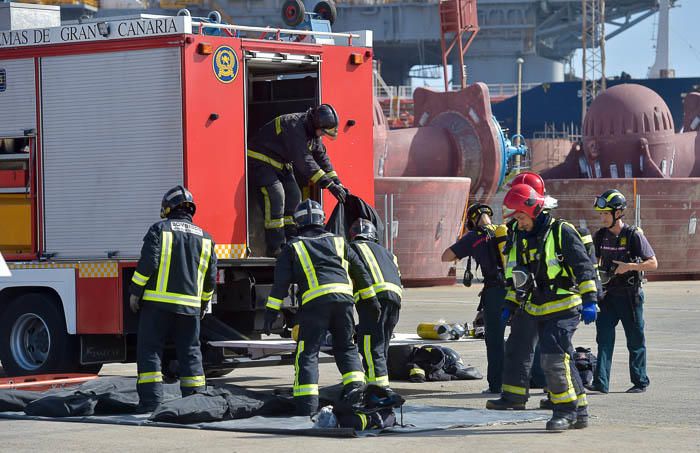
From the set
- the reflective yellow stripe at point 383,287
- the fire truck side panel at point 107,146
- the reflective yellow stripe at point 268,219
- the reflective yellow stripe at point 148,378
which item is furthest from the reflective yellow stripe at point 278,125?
the reflective yellow stripe at point 148,378

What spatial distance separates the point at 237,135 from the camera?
497 inches

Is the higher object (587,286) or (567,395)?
(587,286)

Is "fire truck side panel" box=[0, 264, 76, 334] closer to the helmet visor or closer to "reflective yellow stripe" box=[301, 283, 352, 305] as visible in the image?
the helmet visor

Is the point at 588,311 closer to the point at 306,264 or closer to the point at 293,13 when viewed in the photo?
the point at 306,264

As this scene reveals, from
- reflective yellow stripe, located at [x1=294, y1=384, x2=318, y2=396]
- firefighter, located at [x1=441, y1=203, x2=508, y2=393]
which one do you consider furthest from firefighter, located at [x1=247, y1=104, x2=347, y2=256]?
reflective yellow stripe, located at [x1=294, y1=384, x2=318, y2=396]

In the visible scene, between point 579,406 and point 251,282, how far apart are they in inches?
157

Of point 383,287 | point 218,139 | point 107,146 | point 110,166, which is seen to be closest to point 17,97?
point 107,146

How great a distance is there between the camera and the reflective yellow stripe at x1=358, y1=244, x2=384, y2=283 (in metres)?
10.8

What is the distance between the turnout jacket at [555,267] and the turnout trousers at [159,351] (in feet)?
8.77

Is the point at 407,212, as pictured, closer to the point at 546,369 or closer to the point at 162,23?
the point at 162,23

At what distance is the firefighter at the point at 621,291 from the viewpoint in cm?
1202

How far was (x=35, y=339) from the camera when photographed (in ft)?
42.4

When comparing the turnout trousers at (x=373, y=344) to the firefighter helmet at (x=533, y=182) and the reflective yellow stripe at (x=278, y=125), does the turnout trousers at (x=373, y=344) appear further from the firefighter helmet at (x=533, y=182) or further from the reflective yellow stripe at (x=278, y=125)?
the reflective yellow stripe at (x=278, y=125)

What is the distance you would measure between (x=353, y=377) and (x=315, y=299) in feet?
2.29
